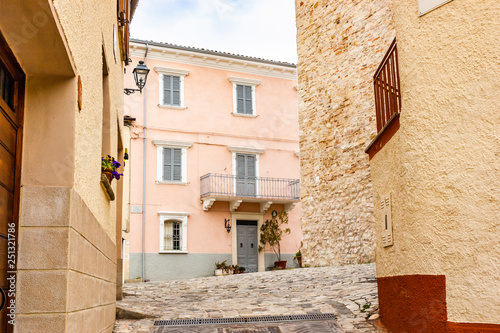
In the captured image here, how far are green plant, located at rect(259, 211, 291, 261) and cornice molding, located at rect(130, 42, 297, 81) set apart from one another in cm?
616

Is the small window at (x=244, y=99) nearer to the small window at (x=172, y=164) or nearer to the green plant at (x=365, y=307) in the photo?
the small window at (x=172, y=164)

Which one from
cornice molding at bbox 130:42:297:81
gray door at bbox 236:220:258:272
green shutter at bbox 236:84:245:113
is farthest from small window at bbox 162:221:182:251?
cornice molding at bbox 130:42:297:81

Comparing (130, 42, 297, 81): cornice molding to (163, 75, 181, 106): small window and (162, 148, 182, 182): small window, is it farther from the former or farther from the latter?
(162, 148, 182, 182): small window

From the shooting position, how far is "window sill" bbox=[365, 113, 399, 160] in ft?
18.3

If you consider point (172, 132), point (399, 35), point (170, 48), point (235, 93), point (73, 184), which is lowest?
point (73, 184)

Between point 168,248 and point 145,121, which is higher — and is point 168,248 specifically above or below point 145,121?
below

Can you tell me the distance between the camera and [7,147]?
10.2 feet

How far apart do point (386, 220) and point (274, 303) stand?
3.26m

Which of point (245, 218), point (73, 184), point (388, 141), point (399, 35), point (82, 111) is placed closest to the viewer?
point (73, 184)

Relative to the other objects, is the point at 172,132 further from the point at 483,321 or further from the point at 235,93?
the point at 483,321

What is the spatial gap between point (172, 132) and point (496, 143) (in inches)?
738

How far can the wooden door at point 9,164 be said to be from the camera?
3.00 m

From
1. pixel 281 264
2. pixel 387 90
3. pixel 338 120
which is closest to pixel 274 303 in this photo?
pixel 387 90

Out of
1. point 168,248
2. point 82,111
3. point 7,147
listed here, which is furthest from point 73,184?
point 168,248
